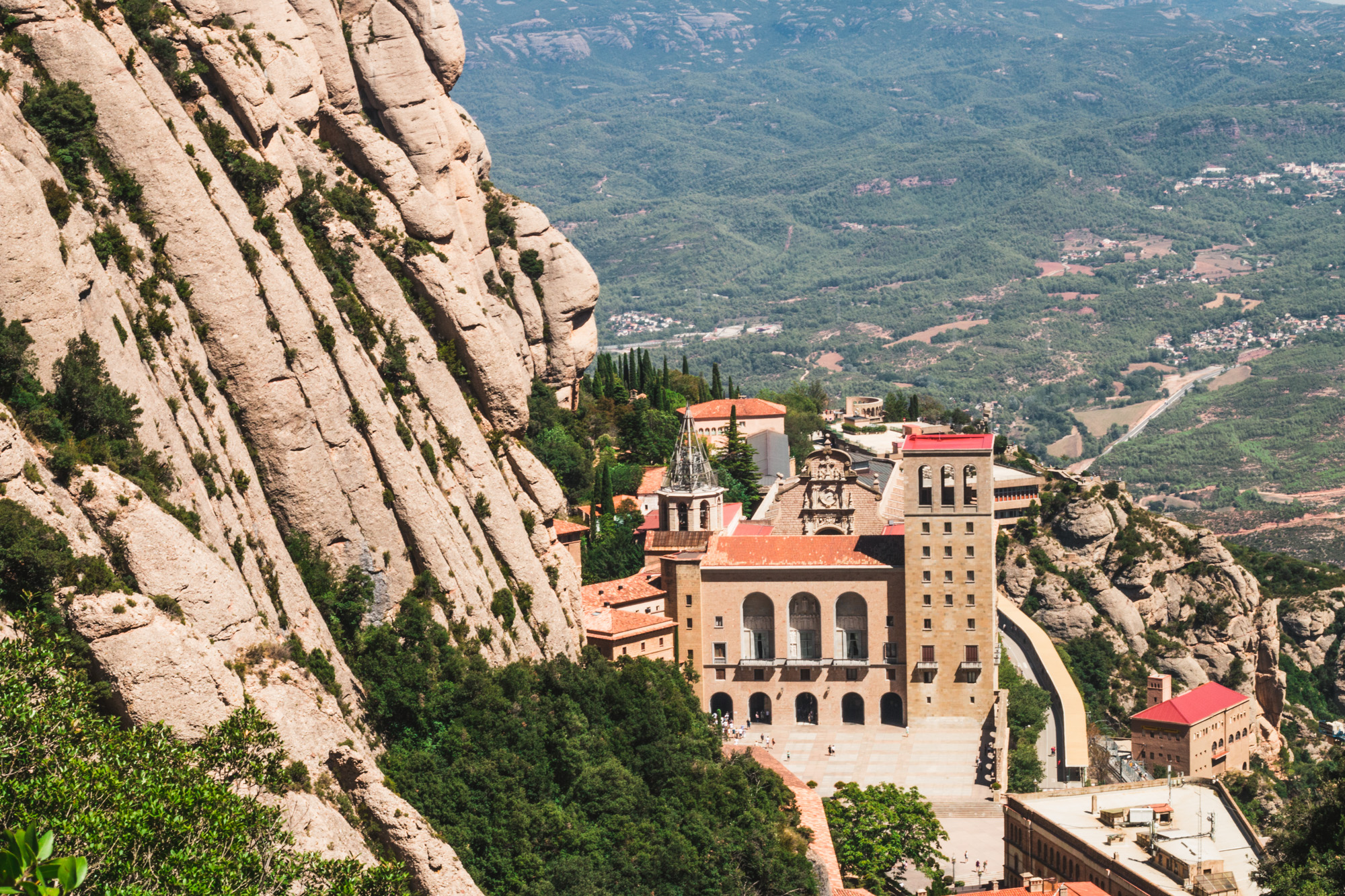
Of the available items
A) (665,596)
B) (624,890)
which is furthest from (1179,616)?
(624,890)

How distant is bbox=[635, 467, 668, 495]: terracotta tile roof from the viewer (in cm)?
9489

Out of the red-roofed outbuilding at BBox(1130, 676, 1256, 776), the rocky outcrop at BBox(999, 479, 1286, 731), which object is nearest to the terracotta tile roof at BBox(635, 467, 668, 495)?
the rocky outcrop at BBox(999, 479, 1286, 731)

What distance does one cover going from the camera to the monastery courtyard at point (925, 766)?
67.2 metres

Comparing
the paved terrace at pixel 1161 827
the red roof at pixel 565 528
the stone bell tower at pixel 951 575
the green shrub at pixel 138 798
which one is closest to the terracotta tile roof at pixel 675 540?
the red roof at pixel 565 528

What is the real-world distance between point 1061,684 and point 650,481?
25428 mm

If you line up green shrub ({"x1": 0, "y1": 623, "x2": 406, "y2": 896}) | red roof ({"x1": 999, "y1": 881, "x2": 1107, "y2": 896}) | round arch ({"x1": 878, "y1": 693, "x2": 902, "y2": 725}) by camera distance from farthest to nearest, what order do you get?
round arch ({"x1": 878, "y1": 693, "x2": 902, "y2": 725}), red roof ({"x1": 999, "y1": 881, "x2": 1107, "y2": 896}), green shrub ({"x1": 0, "y1": 623, "x2": 406, "y2": 896})

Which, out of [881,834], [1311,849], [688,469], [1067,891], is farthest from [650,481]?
[1311,849]

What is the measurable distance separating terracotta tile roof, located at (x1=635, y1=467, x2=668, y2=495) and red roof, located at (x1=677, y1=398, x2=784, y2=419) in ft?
59.3

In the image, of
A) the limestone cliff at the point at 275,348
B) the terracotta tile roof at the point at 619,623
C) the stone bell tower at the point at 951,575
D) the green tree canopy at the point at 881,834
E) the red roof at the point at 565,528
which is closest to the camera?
the limestone cliff at the point at 275,348

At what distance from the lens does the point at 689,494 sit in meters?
84.8

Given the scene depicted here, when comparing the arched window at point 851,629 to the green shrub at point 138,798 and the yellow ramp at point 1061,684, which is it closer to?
the yellow ramp at point 1061,684

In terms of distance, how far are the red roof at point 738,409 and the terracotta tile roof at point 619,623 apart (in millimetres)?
43505

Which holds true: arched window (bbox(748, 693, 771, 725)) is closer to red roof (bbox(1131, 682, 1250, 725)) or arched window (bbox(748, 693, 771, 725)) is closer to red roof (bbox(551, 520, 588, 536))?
red roof (bbox(551, 520, 588, 536))

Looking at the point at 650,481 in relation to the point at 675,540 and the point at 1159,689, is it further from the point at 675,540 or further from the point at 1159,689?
the point at 1159,689
